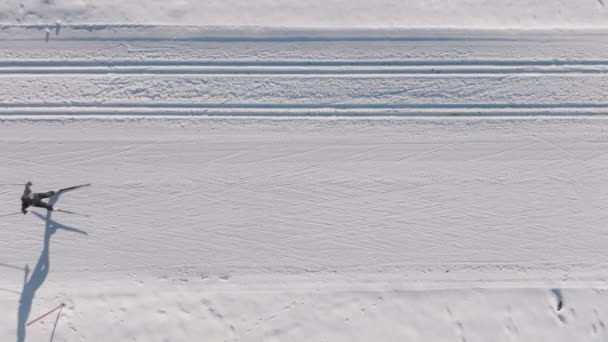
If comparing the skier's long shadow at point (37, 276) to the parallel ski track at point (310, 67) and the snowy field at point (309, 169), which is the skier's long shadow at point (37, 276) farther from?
the parallel ski track at point (310, 67)

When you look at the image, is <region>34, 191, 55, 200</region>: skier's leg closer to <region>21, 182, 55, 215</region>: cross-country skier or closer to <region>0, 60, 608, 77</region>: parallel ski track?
<region>21, 182, 55, 215</region>: cross-country skier

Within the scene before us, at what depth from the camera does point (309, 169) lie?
5.49 metres

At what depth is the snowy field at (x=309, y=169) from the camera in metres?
5.34

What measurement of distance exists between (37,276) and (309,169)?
3.44 meters

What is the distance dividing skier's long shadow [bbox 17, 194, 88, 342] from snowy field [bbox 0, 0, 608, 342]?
0.9 inches

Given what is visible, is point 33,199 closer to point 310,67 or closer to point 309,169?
point 309,169

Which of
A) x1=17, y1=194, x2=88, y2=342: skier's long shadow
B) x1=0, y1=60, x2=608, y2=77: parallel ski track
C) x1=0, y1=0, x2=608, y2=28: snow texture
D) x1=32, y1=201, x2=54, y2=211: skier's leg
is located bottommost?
x1=17, y1=194, x2=88, y2=342: skier's long shadow

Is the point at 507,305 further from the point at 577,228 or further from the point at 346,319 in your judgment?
the point at 346,319

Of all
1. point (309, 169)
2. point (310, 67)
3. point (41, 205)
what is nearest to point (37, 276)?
point (41, 205)

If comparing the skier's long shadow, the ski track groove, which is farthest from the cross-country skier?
the ski track groove

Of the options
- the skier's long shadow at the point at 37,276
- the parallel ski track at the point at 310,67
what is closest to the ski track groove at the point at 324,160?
the parallel ski track at the point at 310,67

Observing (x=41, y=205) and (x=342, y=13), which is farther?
(x=342, y=13)

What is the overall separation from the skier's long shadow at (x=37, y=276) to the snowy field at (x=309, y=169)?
24 mm

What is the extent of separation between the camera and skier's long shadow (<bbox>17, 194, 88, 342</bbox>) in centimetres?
527
